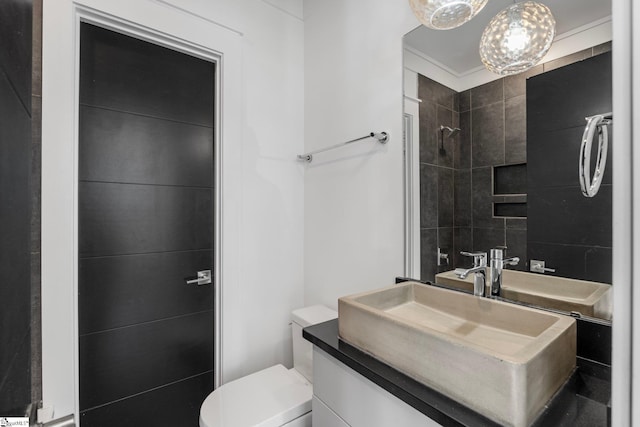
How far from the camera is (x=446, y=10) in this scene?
97 cm

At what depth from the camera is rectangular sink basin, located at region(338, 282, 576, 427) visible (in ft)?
1.95

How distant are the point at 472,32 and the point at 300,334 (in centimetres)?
165

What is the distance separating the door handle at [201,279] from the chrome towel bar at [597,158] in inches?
66.7

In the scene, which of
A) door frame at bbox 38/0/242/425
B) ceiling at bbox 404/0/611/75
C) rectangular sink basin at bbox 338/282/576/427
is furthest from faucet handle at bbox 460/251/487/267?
door frame at bbox 38/0/242/425

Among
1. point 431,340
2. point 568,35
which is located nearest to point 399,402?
point 431,340

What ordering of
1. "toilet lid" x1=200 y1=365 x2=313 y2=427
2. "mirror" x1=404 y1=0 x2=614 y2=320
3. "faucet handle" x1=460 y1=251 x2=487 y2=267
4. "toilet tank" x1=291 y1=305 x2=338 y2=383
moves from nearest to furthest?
1. "mirror" x1=404 y1=0 x2=614 y2=320
2. "faucet handle" x1=460 y1=251 x2=487 y2=267
3. "toilet lid" x1=200 y1=365 x2=313 y2=427
4. "toilet tank" x1=291 y1=305 x2=338 y2=383

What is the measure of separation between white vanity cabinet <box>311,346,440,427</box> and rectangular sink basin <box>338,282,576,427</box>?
81mm

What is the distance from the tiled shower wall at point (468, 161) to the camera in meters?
1.02

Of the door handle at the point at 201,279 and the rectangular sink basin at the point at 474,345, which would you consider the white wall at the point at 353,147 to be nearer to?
the rectangular sink basin at the point at 474,345

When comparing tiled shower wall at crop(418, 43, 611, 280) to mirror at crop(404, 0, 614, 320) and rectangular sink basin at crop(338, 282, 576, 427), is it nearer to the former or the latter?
mirror at crop(404, 0, 614, 320)

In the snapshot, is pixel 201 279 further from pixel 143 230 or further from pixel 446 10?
pixel 446 10

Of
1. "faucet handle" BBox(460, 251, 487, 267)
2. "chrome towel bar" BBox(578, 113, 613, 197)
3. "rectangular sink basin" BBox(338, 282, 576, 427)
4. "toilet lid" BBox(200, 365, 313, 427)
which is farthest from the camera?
"toilet lid" BBox(200, 365, 313, 427)

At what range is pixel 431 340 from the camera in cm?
72

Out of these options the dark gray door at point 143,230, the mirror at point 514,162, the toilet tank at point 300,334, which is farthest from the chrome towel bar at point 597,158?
the dark gray door at point 143,230
